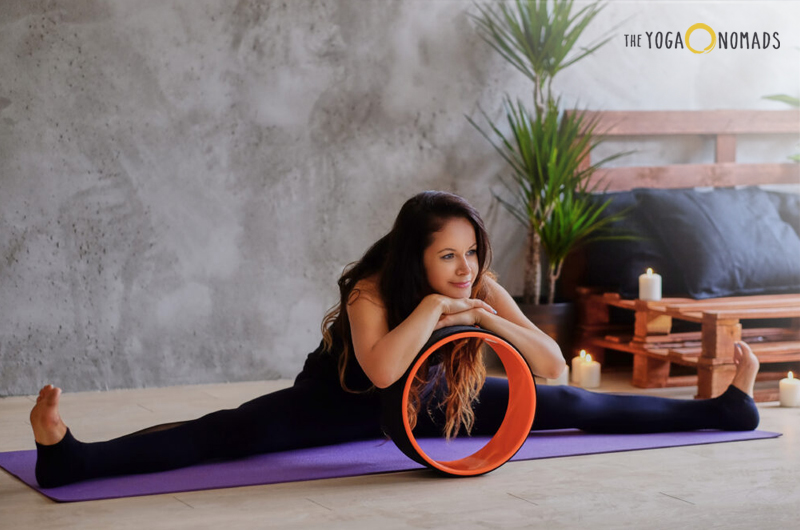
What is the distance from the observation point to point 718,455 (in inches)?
99.8

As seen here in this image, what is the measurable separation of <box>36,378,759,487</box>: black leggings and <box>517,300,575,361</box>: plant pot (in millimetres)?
1167

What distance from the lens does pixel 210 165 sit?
3.70 m

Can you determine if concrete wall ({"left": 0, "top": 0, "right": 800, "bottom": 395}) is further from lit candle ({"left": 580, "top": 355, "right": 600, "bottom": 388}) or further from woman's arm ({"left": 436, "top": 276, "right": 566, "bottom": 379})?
woman's arm ({"left": 436, "top": 276, "right": 566, "bottom": 379})

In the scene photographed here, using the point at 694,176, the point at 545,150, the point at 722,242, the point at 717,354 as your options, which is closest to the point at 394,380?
the point at 717,354

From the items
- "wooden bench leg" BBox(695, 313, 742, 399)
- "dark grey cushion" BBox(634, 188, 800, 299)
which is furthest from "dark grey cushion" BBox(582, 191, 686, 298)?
"wooden bench leg" BBox(695, 313, 742, 399)

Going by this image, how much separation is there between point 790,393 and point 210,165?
2246 millimetres

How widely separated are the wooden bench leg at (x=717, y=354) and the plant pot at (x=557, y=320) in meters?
0.73

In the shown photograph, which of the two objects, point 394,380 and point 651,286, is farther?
point 651,286

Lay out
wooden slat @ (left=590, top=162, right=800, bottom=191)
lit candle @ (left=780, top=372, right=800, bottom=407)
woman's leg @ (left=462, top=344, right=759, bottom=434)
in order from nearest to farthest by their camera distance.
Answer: woman's leg @ (left=462, top=344, right=759, bottom=434), lit candle @ (left=780, top=372, right=800, bottom=407), wooden slat @ (left=590, top=162, right=800, bottom=191)

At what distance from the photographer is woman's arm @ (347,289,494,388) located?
7.16 ft

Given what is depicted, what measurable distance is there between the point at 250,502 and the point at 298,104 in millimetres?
2055

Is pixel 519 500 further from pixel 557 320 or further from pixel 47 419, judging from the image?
pixel 557 320

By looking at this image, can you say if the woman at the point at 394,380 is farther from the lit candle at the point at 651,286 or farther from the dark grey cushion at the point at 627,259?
the dark grey cushion at the point at 627,259

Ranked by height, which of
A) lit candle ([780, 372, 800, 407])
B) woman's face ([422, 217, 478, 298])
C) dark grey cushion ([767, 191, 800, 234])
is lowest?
lit candle ([780, 372, 800, 407])
